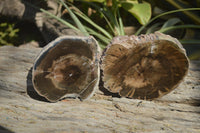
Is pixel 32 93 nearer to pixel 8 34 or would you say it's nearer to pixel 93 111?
pixel 93 111

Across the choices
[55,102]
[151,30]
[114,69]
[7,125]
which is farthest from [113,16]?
[7,125]

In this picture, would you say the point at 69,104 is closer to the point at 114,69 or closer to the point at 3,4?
the point at 114,69

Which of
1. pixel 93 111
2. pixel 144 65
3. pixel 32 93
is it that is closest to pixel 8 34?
pixel 32 93

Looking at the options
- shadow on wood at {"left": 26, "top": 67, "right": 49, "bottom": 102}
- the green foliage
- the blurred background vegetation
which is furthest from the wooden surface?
the green foliage

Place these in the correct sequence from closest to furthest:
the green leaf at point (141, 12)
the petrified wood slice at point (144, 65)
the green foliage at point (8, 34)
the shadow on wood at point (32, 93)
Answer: the petrified wood slice at point (144, 65), the shadow on wood at point (32, 93), the green leaf at point (141, 12), the green foliage at point (8, 34)

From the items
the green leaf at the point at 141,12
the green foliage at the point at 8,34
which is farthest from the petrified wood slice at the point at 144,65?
the green foliage at the point at 8,34

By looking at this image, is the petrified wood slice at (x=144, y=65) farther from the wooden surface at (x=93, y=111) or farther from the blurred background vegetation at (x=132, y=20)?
the blurred background vegetation at (x=132, y=20)

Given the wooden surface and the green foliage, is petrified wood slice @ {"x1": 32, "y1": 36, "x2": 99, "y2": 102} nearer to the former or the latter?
the wooden surface
